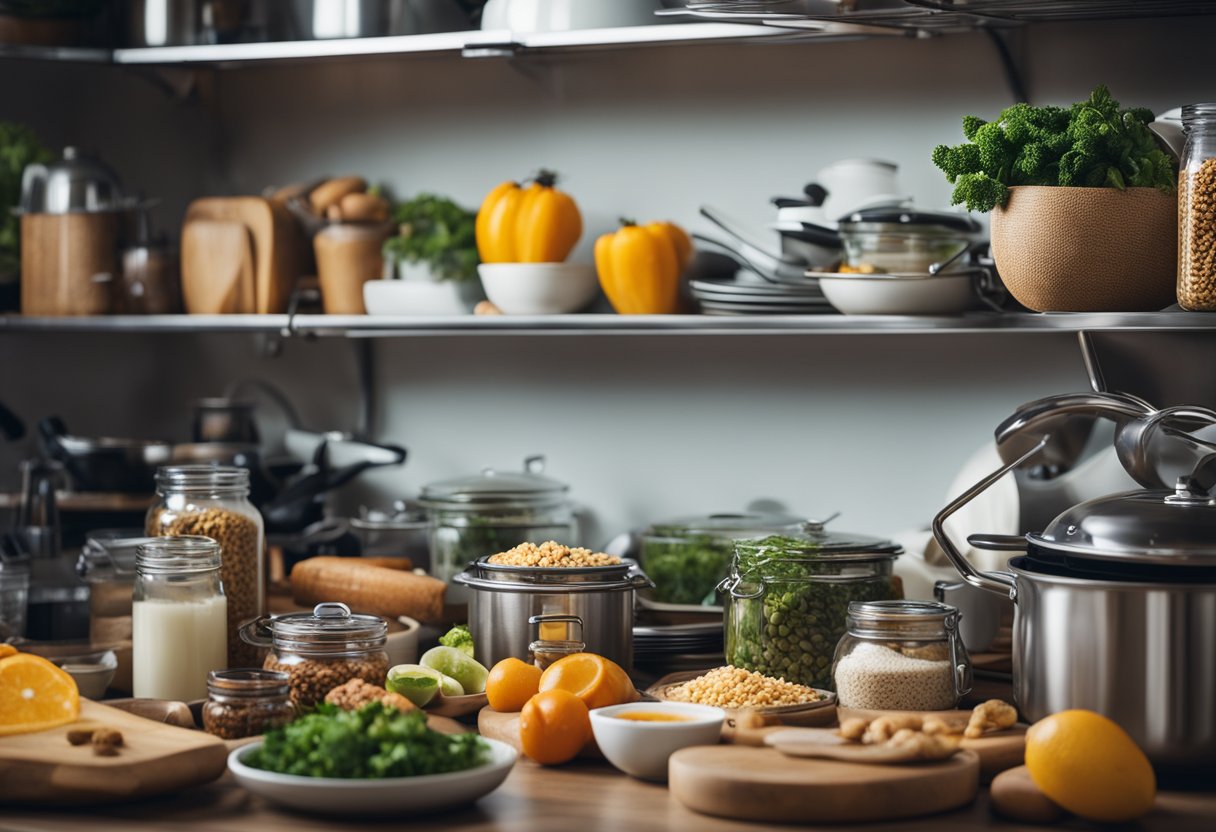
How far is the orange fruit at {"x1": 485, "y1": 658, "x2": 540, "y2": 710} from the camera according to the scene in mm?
1746

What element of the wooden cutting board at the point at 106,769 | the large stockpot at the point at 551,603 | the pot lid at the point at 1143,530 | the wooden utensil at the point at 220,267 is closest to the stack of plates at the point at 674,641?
the large stockpot at the point at 551,603

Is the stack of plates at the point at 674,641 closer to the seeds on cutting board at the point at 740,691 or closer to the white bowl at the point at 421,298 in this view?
the seeds on cutting board at the point at 740,691

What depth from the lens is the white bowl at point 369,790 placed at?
1400 mm

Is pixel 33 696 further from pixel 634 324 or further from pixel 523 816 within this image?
pixel 634 324

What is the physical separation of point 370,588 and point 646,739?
669 mm

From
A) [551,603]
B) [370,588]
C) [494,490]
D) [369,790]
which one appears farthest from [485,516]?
[369,790]

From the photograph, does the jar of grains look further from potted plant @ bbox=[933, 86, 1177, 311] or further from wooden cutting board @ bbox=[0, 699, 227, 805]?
potted plant @ bbox=[933, 86, 1177, 311]

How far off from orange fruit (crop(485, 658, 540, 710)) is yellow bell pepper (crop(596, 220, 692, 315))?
64cm

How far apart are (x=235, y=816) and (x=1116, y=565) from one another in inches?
34.4

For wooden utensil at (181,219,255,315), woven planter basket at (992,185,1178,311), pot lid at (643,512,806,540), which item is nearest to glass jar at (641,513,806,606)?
pot lid at (643,512,806,540)

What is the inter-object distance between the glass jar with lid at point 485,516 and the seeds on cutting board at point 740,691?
0.59 metres

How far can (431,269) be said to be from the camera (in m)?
2.36

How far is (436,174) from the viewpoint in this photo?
2635 mm

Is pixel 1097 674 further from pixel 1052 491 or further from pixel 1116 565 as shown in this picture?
pixel 1052 491
